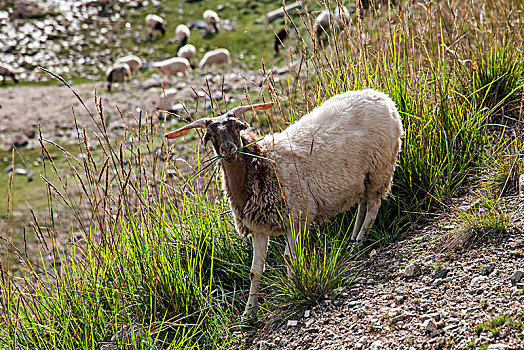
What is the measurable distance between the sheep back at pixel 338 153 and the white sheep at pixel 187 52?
10.0m

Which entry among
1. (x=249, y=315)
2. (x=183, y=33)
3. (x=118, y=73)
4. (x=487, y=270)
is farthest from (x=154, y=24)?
(x=487, y=270)

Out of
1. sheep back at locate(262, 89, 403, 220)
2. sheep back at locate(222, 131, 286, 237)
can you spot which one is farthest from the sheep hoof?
sheep back at locate(262, 89, 403, 220)

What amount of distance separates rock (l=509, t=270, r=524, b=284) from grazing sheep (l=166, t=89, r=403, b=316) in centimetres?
130

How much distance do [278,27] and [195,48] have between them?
8.12ft

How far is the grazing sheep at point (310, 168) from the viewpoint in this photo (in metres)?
3.76

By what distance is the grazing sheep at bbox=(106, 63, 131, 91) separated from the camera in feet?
40.5

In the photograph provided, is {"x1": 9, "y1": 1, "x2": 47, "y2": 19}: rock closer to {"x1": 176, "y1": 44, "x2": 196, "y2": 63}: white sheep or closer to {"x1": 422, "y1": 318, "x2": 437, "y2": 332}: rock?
{"x1": 176, "y1": 44, "x2": 196, "y2": 63}: white sheep

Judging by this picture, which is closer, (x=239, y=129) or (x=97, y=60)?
(x=239, y=129)

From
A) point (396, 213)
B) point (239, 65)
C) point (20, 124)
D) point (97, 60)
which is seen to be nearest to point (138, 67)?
point (97, 60)

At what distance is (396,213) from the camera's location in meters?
4.35

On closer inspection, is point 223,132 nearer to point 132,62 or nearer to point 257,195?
point 257,195

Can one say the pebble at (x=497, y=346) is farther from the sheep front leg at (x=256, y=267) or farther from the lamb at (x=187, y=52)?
the lamb at (x=187, y=52)

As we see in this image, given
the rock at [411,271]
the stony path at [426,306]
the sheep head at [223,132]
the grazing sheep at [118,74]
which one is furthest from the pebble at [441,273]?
the grazing sheep at [118,74]

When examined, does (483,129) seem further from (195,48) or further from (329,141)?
(195,48)
